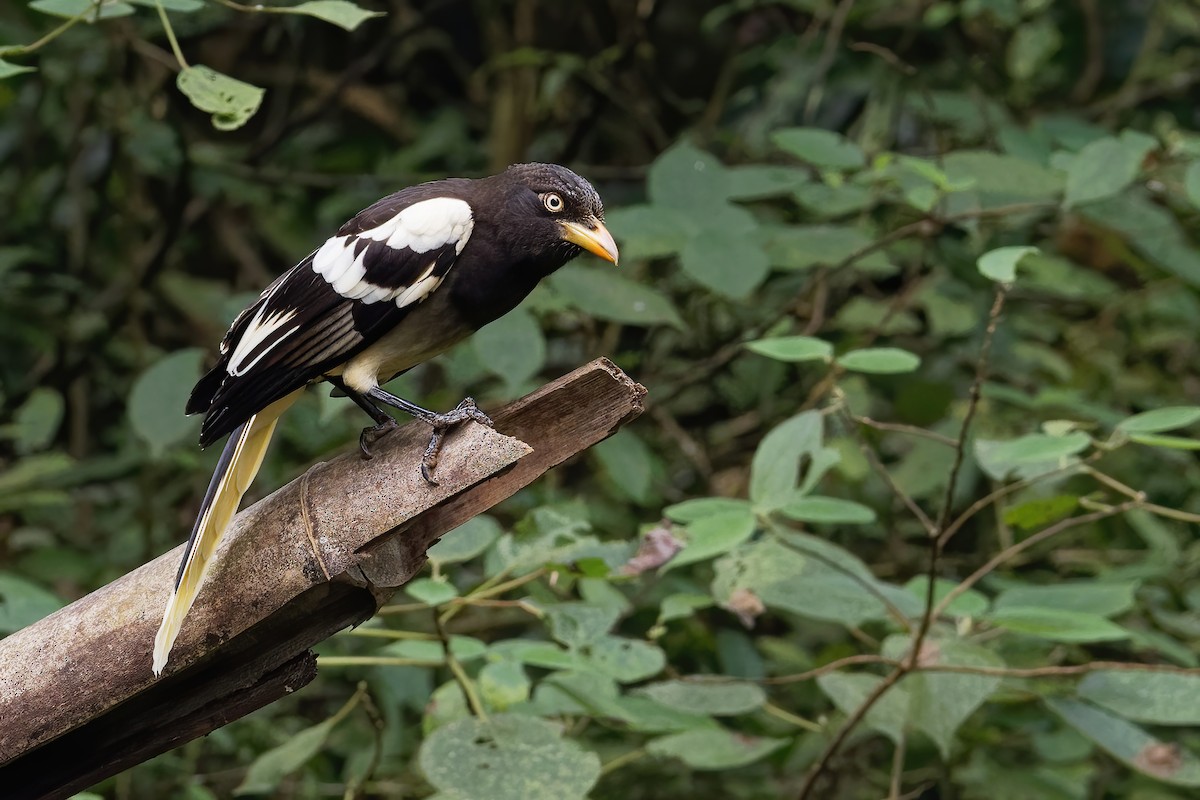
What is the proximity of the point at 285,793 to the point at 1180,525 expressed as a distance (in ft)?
8.54

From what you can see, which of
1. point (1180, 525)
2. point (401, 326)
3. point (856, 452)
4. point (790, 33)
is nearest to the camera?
point (401, 326)

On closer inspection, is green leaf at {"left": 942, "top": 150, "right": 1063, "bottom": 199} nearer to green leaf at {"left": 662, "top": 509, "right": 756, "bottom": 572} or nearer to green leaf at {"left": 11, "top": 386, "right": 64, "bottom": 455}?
green leaf at {"left": 662, "top": 509, "right": 756, "bottom": 572}

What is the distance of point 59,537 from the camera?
398 centimetres

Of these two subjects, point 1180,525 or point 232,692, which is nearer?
point 232,692

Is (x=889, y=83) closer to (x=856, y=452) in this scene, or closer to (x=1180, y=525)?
(x=856, y=452)

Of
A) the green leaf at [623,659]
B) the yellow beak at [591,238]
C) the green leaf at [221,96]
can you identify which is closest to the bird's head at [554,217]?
the yellow beak at [591,238]

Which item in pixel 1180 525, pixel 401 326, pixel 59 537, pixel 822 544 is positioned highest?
pixel 401 326

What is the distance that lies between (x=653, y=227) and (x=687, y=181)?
0.53ft

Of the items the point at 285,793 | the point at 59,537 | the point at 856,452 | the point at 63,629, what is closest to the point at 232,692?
the point at 63,629

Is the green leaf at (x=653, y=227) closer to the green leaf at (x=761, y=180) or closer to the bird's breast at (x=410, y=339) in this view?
the green leaf at (x=761, y=180)

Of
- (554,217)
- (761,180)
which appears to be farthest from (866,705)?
(761,180)

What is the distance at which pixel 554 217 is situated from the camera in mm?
2080

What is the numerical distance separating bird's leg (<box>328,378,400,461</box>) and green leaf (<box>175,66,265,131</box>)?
46 cm

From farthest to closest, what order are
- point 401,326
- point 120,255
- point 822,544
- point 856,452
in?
point 120,255 < point 856,452 < point 822,544 < point 401,326
